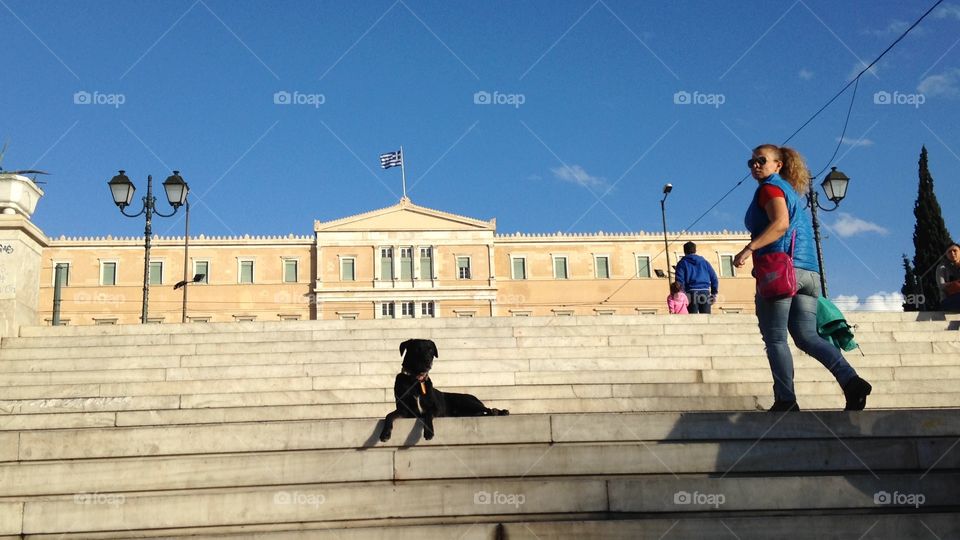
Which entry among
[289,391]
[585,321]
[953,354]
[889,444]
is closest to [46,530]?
[289,391]

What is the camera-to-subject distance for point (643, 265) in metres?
56.5

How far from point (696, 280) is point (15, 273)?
1082 cm

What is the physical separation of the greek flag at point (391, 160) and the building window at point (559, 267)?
13.3 m

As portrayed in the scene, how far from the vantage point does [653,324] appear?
12.2m

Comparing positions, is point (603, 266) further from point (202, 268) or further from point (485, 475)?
point (485, 475)

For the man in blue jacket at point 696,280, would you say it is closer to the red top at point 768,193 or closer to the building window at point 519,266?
the red top at point 768,193

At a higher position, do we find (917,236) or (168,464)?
(917,236)

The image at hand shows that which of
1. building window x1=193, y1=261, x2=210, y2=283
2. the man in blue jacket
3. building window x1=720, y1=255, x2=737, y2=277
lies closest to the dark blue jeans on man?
the man in blue jacket

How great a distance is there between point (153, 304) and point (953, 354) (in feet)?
169

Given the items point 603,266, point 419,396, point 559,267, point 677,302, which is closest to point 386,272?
point 559,267

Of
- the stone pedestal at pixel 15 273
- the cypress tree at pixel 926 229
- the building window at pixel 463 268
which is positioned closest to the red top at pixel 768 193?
the stone pedestal at pixel 15 273

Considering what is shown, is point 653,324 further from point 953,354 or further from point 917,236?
point 917,236

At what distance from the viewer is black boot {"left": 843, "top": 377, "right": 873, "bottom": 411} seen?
5.45m

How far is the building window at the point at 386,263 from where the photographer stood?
5531 centimetres
